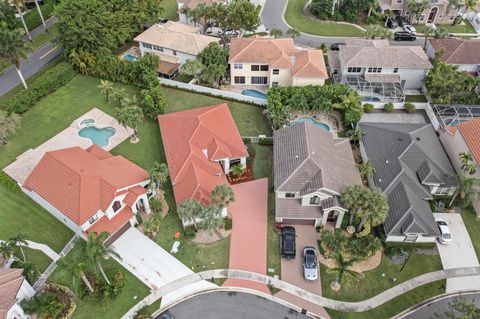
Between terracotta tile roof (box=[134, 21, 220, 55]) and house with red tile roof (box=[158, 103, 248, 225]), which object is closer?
house with red tile roof (box=[158, 103, 248, 225])

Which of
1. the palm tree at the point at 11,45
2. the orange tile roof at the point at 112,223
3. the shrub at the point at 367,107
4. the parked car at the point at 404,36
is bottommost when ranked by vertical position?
the orange tile roof at the point at 112,223

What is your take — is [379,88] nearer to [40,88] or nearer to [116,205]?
[116,205]

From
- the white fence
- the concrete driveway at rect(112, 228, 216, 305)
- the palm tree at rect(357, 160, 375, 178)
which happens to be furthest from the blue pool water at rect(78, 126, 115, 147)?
the palm tree at rect(357, 160, 375, 178)

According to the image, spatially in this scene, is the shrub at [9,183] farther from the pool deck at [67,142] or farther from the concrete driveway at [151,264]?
the concrete driveway at [151,264]

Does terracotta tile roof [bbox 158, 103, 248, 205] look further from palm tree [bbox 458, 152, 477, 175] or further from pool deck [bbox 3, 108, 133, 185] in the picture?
palm tree [bbox 458, 152, 477, 175]

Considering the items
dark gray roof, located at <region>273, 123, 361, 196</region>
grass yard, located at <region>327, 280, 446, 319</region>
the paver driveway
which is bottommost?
grass yard, located at <region>327, 280, 446, 319</region>

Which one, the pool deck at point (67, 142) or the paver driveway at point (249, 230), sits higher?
the pool deck at point (67, 142)

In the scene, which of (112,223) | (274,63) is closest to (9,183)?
(112,223)

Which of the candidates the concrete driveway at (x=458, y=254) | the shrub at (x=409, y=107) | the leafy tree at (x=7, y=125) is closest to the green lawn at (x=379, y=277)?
the concrete driveway at (x=458, y=254)
